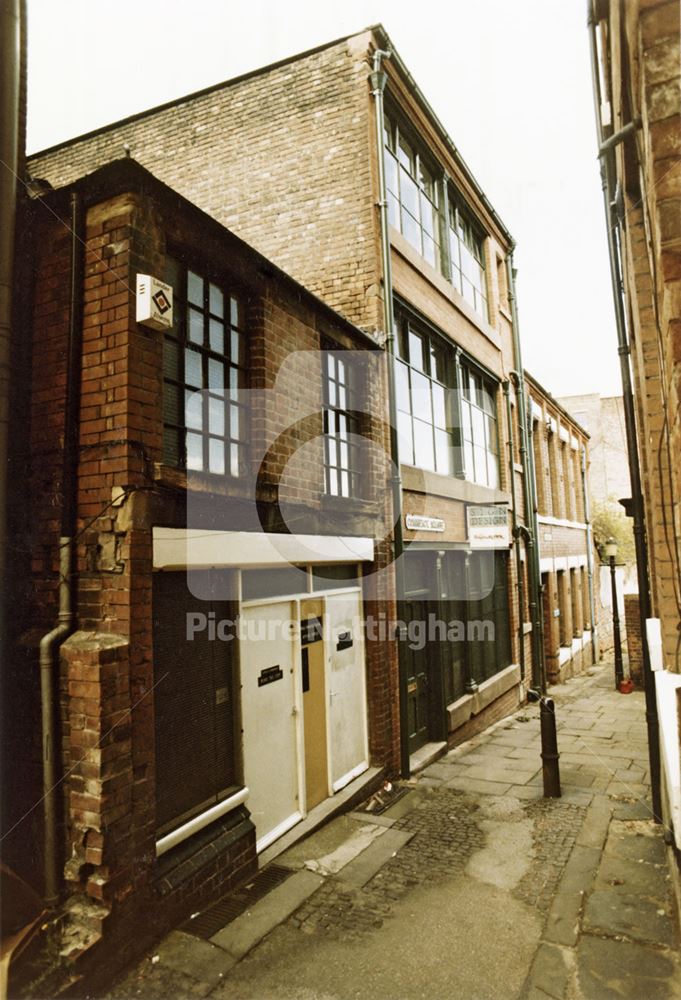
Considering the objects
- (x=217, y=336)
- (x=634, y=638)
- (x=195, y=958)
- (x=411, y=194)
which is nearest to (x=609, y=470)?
(x=634, y=638)

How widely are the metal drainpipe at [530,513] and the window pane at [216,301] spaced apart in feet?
32.4

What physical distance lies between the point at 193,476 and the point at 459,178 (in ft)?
31.9

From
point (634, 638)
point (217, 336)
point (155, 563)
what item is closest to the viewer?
point (155, 563)

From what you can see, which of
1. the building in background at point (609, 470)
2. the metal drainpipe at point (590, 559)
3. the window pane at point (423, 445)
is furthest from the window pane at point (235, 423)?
the building in background at point (609, 470)

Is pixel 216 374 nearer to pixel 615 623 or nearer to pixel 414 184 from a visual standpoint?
pixel 414 184

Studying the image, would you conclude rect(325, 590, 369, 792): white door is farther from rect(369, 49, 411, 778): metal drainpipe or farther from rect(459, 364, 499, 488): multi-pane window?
rect(459, 364, 499, 488): multi-pane window

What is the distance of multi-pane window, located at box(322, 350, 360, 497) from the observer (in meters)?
7.52

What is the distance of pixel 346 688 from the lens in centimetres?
747

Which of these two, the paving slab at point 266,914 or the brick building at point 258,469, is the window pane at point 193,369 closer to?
the brick building at point 258,469

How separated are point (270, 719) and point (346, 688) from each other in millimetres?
1641

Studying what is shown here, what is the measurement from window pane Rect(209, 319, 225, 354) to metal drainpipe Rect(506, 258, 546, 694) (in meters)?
9.83

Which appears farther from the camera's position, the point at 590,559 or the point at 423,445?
the point at 590,559

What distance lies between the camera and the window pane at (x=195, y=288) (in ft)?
18.1

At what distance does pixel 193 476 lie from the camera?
5.04 m
